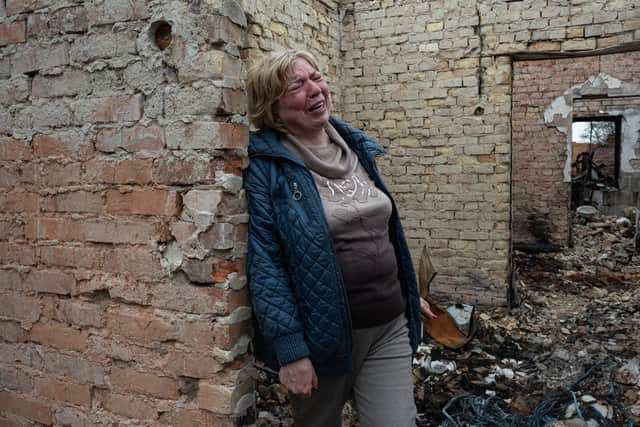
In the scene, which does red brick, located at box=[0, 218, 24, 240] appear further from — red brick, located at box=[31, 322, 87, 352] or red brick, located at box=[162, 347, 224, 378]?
red brick, located at box=[162, 347, 224, 378]

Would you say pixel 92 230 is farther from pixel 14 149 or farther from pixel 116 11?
pixel 116 11

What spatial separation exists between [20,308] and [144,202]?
33.1 inches

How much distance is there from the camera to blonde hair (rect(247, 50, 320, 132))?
5.69 feet

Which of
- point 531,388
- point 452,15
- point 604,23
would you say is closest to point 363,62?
point 452,15

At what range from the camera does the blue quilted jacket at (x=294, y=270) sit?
1.60m

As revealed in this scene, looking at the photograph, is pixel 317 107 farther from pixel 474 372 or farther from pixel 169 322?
pixel 474 372

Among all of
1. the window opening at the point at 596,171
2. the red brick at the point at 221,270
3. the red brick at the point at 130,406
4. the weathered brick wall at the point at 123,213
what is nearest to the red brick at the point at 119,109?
the weathered brick wall at the point at 123,213

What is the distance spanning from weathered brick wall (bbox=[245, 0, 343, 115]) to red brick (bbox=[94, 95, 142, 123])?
8.80 ft

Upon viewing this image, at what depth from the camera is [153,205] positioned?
5.88ft

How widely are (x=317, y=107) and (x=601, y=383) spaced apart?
3.50 metres

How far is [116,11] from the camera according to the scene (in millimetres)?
1799

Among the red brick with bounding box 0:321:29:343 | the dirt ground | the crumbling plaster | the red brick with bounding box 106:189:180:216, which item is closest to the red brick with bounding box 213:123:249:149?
the red brick with bounding box 106:189:180:216

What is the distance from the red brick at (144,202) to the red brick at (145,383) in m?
0.61

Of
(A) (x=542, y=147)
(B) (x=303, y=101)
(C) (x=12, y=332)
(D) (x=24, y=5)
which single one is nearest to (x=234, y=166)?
(B) (x=303, y=101)
